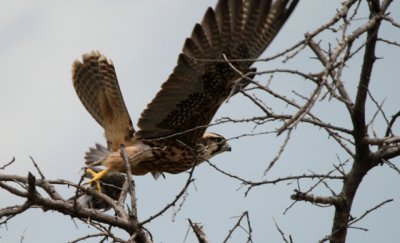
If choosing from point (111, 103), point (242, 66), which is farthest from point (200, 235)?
point (111, 103)

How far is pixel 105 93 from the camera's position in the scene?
702cm

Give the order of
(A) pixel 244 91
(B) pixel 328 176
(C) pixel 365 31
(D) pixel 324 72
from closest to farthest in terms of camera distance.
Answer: (D) pixel 324 72, (C) pixel 365 31, (A) pixel 244 91, (B) pixel 328 176

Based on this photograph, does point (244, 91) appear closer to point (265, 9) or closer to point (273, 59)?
point (273, 59)

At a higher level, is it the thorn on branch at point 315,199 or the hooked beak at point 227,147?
the hooked beak at point 227,147

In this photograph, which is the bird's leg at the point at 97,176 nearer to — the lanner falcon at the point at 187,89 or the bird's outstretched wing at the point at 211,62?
the lanner falcon at the point at 187,89

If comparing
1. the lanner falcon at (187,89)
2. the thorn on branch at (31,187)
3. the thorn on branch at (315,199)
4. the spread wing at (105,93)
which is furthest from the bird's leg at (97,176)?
the thorn on branch at (315,199)

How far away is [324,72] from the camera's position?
303cm

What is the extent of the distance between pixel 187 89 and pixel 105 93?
37.4 inches

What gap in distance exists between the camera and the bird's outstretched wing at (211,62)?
6.12 m

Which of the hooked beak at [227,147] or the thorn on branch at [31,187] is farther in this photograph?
the hooked beak at [227,147]

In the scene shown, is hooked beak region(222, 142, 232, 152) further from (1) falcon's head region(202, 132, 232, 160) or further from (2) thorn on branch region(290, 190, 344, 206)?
(2) thorn on branch region(290, 190, 344, 206)

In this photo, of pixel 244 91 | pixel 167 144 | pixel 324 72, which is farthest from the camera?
pixel 167 144

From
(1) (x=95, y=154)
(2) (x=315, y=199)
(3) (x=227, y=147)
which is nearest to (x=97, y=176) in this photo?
(1) (x=95, y=154)

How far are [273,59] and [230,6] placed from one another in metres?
3.11
